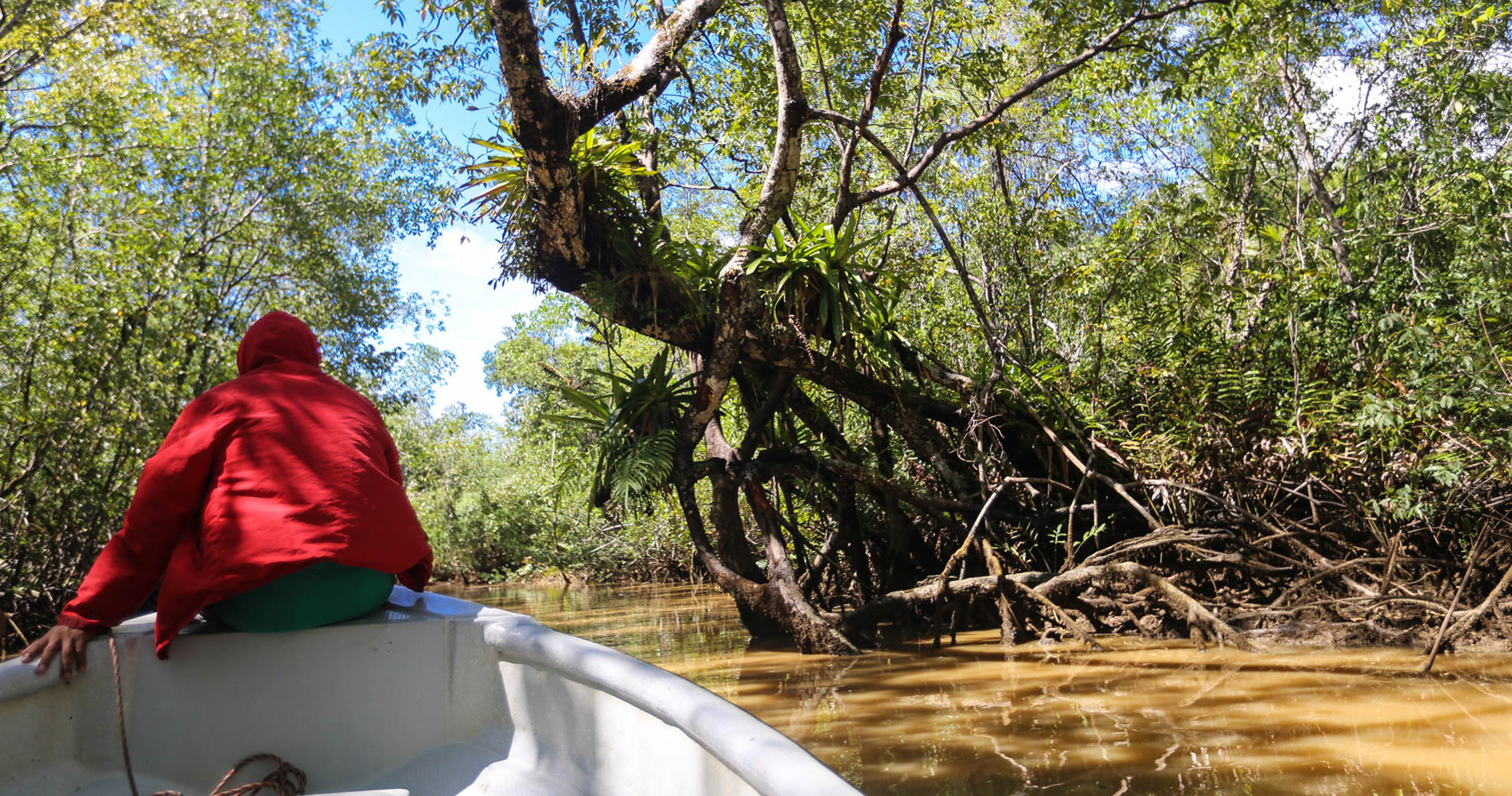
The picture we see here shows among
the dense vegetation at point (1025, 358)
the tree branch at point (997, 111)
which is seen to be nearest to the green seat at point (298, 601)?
the dense vegetation at point (1025, 358)

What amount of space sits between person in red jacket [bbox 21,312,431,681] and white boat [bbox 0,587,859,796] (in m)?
0.08

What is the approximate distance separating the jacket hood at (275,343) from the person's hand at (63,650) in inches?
29.5

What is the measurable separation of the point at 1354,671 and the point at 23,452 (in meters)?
9.62

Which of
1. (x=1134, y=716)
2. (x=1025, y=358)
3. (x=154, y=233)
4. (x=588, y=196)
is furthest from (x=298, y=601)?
(x=154, y=233)

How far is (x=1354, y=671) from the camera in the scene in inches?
196

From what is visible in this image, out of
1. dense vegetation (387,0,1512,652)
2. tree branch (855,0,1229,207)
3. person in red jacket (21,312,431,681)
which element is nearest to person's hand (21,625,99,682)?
person in red jacket (21,312,431,681)

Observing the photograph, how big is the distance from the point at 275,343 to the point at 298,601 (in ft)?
2.41

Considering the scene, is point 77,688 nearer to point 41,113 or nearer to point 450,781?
point 450,781

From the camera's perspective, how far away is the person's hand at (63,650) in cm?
215

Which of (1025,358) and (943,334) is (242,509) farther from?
(943,334)

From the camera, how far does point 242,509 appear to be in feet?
7.29

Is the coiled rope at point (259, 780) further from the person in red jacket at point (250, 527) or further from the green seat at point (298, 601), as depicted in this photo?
the green seat at point (298, 601)

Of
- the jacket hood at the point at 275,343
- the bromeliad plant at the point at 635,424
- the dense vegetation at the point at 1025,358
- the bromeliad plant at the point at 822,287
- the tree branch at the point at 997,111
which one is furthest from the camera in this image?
the bromeliad plant at the point at 635,424

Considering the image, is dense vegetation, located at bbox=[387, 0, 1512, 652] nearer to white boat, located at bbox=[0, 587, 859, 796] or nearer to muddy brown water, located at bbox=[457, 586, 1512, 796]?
muddy brown water, located at bbox=[457, 586, 1512, 796]
